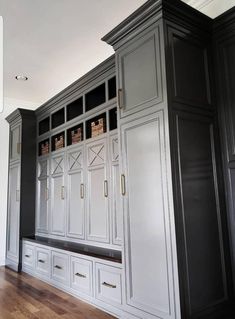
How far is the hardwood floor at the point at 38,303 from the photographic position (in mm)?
2516

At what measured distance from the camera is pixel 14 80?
4.32m

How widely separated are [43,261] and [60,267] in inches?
19.4

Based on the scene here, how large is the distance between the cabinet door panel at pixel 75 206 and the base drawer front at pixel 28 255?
757 millimetres

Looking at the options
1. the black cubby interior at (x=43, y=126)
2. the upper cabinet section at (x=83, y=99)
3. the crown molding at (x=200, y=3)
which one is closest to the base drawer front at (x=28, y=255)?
the upper cabinet section at (x=83, y=99)

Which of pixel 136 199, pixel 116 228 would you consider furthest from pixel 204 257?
pixel 116 228

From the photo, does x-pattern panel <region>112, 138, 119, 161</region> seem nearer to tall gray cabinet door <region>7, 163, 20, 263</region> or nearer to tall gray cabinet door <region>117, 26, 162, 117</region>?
tall gray cabinet door <region>117, 26, 162, 117</region>

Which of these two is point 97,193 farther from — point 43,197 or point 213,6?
point 213,6

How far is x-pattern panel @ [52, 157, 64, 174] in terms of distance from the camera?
156 inches

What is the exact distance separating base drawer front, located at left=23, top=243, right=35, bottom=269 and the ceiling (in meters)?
2.60

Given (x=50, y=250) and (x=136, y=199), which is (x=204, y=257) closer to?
(x=136, y=199)

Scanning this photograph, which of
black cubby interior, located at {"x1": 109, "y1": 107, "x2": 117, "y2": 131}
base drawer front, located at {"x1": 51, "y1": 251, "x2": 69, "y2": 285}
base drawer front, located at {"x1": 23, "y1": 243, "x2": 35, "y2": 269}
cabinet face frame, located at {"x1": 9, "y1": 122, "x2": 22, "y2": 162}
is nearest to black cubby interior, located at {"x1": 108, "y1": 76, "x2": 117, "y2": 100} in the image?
black cubby interior, located at {"x1": 109, "y1": 107, "x2": 117, "y2": 131}

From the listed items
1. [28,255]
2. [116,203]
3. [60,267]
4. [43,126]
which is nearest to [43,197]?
[28,255]

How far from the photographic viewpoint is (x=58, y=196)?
3.98 meters

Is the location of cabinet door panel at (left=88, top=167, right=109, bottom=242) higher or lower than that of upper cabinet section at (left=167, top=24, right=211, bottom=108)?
lower
